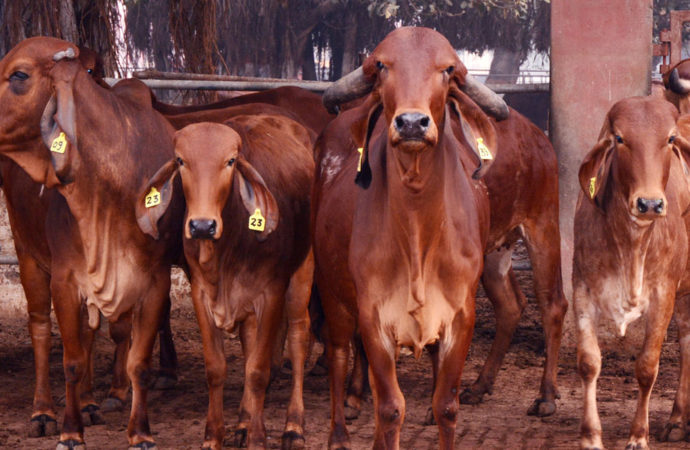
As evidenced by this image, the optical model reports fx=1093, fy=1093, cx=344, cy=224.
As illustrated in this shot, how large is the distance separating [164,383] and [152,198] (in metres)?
2.03

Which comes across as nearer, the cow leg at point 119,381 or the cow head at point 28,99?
the cow head at point 28,99

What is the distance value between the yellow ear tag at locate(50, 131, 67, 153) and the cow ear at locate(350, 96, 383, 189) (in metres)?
1.57

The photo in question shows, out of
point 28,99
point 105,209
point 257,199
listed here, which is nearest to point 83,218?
point 105,209

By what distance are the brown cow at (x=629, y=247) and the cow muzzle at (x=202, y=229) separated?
189 cm

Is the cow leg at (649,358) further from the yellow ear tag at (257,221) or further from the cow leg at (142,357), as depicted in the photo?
the cow leg at (142,357)

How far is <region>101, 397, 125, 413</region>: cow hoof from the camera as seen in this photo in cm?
649

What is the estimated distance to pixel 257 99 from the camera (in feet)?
25.7

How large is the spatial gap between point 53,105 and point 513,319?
3248 millimetres

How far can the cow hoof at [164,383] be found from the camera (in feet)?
23.1

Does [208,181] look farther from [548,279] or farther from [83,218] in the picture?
Answer: [548,279]

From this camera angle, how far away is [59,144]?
5441 millimetres

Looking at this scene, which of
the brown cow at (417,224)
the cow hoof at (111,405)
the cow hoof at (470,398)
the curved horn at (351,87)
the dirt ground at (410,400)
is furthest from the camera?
the cow hoof at (470,398)

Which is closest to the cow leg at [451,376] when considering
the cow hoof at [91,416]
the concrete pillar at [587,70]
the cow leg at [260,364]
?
the cow leg at [260,364]

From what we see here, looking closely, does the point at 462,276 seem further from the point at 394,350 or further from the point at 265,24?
the point at 265,24
